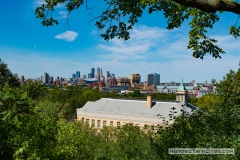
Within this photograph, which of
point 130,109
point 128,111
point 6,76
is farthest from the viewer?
point 130,109

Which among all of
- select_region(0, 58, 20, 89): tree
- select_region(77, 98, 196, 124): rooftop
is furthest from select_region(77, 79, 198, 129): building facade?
select_region(0, 58, 20, 89): tree

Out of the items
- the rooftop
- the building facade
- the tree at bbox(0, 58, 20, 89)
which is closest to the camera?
the tree at bbox(0, 58, 20, 89)

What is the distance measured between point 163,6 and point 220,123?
12.4 feet

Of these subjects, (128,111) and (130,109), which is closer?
(128,111)

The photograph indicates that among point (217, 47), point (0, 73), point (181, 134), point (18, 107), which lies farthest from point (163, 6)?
point (0, 73)

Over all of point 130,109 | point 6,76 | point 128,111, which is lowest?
point 128,111

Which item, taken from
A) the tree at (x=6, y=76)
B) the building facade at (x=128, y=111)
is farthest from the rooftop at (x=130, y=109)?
the tree at (x=6, y=76)

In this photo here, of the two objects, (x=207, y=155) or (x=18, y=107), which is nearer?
(x=18, y=107)

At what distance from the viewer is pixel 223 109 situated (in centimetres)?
905

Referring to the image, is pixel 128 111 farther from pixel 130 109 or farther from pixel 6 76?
pixel 6 76

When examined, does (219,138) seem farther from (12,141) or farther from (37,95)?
(37,95)

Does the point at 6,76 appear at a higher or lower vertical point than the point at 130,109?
→ higher

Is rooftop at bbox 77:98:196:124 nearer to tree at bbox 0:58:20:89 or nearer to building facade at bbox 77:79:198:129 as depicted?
building facade at bbox 77:79:198:129

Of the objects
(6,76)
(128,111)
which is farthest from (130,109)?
(6,76)
